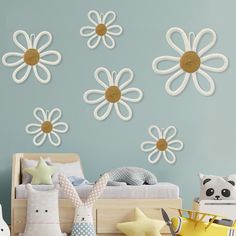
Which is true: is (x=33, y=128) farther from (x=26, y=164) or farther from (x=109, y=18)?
(x=109, y=18)

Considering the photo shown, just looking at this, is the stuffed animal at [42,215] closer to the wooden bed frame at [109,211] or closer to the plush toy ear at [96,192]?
the wooden bed frame at [109,211]

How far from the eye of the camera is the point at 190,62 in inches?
176

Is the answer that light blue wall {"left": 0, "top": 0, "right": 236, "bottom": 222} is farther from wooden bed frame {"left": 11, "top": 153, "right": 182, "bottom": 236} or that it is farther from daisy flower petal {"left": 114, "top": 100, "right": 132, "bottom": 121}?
wooden bed frame {"left": 11, "top": 153, "right": 182, "bottom": 236}

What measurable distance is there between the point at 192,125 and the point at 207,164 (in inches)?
11.9

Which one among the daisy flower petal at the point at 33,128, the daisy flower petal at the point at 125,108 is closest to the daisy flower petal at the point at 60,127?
the daisy flower petal at the point at 33,128

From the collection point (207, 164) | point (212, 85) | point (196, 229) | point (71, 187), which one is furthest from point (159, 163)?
point (196, 229)

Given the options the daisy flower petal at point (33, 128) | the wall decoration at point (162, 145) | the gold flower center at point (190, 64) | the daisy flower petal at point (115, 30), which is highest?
the daisy flower petal at point (115, 30)

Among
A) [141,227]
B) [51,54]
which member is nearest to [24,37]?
[51,54]

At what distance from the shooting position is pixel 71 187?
358 cm

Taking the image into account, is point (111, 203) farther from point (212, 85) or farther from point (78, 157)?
point (212, 85)

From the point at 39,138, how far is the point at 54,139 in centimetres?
11

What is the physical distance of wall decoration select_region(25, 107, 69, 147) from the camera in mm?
4418

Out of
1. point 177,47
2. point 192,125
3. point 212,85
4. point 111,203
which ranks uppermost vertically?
point 177,47

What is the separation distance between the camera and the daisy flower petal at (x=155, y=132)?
175 inches
